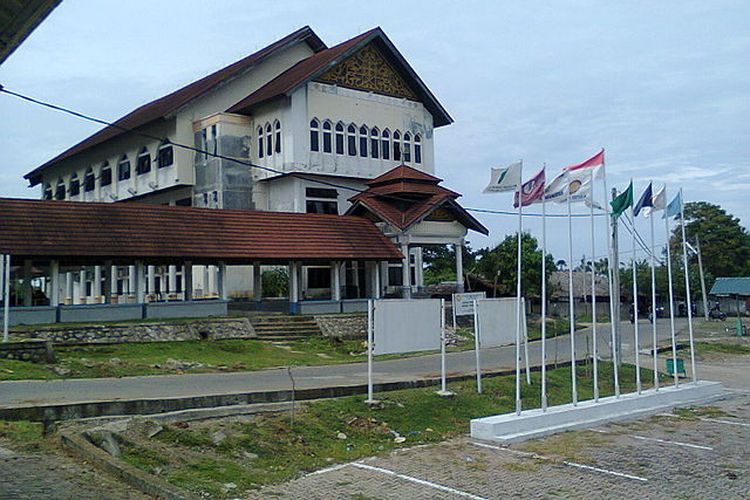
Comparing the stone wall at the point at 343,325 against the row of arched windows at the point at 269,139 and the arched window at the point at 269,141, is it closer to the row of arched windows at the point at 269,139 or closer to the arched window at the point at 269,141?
the row of arched windows at the point at 269,139

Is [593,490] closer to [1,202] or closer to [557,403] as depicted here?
[557,403]

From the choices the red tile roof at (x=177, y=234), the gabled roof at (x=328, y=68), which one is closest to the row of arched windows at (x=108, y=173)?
the gabled roof at (x=328, y=68)

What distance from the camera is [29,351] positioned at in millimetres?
17141

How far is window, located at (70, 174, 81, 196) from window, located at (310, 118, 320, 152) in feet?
76.9

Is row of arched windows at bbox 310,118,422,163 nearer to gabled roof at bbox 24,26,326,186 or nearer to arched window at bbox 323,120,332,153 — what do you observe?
arched window at bbox 323,120,332,153

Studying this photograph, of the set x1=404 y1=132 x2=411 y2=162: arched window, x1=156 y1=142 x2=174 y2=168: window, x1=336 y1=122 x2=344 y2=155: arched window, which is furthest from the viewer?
x1=404 y1=132 x2=411 y2=162: arched window

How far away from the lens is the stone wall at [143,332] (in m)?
21.7

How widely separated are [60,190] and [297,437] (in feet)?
171

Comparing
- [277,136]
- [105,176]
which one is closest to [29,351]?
[277,136]

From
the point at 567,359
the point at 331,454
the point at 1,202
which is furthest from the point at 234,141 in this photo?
the point at 331,454

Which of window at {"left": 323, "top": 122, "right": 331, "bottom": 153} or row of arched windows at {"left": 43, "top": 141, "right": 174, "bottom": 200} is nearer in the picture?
window at {"left": 323, "top": 122, "right": 331, "bottom": 153}

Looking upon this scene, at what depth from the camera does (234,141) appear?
133ft

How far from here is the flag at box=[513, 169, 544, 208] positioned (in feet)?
46.1

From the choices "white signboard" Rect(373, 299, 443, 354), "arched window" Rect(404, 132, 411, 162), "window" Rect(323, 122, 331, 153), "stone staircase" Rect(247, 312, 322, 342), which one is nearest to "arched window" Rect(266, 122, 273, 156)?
"window" Rect(323, 122, 331, 153)
